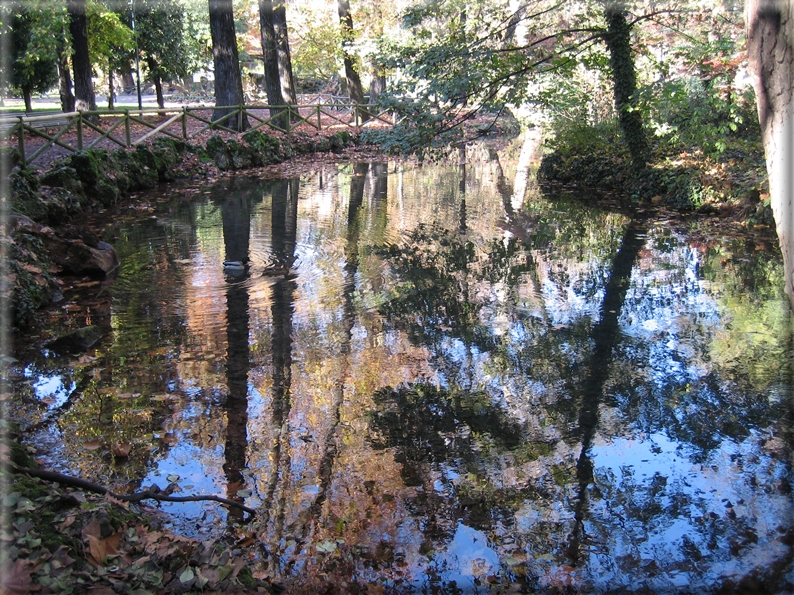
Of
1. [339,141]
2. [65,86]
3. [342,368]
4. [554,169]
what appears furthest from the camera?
[339,141]

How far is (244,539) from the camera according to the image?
13.0 ft

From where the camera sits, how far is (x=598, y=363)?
6.69 metres

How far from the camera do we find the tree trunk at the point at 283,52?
24.9 meters

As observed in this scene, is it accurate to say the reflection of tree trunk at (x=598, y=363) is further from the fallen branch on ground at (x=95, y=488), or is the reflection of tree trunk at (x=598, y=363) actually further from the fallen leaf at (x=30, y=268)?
the fallen leaf at (x=30, y=268)

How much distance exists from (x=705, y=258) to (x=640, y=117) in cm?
540

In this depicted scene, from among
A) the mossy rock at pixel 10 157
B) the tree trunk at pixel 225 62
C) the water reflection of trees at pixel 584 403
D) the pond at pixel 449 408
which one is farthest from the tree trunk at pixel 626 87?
the tree trunk at pixel 225 62

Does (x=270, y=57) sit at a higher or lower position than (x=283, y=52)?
lower

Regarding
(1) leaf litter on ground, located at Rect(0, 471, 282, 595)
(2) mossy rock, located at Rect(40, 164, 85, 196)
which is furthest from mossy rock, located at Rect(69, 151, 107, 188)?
(1) leaf litter on ground, located at Rect(0, 471, 282, 595)

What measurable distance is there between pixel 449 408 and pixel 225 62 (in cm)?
1829

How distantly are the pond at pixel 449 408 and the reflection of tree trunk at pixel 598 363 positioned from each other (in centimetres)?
2

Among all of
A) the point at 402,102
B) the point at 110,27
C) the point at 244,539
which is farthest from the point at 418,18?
the point at 110,27

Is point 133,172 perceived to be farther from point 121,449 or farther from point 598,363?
point 598,363

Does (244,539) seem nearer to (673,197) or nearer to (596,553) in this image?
(596,553)

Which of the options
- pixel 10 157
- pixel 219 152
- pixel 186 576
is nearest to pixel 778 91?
pixel 186 576
